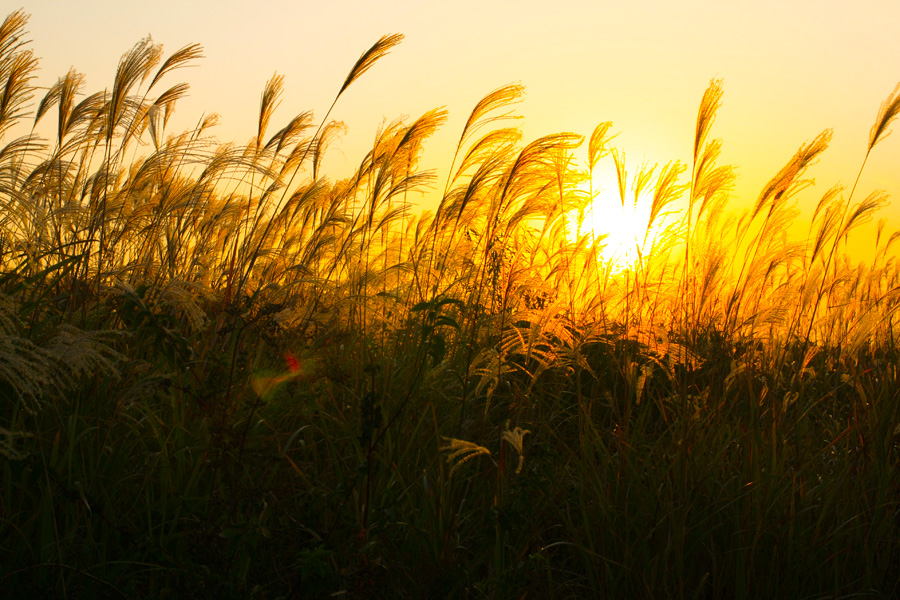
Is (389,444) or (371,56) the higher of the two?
(371,56)

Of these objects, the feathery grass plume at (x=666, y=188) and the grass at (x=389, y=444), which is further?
the feathery grass plume at (x=666, y=188)

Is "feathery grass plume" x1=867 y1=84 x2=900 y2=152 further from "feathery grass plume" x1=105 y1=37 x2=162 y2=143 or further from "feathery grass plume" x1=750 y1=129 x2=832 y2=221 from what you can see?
"feathery grass plume" x1=105 y1=37 x2=162 y2=143

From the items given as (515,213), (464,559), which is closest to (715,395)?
(515,213)

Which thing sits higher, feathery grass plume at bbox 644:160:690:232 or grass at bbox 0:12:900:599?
feathery grass plume at bbox 644:160:690:232

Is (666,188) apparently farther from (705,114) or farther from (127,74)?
(127,74)

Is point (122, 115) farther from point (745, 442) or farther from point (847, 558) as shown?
point (847, 558)

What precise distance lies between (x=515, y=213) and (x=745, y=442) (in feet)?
5.79

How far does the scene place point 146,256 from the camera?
171 inches

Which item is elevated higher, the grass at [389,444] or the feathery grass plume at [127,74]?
the feathery grass plume at [127,74]

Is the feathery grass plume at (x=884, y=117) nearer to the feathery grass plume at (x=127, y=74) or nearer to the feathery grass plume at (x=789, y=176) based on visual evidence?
the feathery grass plume at (x=789, y=176)

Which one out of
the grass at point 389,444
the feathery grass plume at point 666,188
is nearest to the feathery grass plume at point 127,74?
the grass at point 389,444

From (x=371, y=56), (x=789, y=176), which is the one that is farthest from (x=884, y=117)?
(x=371, y=56)

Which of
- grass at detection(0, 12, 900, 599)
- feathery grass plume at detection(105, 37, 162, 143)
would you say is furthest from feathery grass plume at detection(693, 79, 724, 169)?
feathery grass plume at detection(105, 37, 162, 143)

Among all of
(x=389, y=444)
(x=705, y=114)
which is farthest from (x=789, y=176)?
(x=389, y=444)
